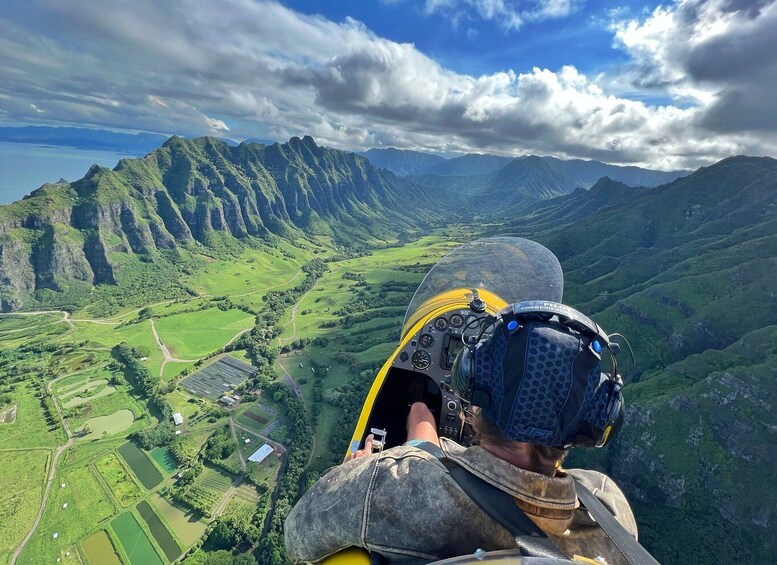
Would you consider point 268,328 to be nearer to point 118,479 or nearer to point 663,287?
point 118,479

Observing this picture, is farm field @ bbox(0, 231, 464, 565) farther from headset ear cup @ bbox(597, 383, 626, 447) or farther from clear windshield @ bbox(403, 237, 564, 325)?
headset ear cup @ bbox(597, 383, 626, 447)

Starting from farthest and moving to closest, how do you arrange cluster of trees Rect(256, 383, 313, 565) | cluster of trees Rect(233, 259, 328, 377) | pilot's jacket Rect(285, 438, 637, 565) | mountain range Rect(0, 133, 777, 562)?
cluster of trees Rect(233, 259, 328, 377)
mountain range Rect(0, 133, 777, 562)
cluster of trees Rect(256, 383, 313, 565)
pilot's jacket Rect(285, 438, 637, 565)

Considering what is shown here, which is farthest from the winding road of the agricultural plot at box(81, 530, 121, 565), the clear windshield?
the clear windshield

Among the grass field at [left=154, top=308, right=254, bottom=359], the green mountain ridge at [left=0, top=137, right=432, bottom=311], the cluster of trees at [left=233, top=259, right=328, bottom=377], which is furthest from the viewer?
the green mountain ridge at [left=0, top=137, right=432, bottom=311]

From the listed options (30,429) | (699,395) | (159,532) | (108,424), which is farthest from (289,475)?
(699,395)

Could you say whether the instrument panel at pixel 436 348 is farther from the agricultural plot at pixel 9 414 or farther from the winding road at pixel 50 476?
the agricultural plot at pixel 9 414

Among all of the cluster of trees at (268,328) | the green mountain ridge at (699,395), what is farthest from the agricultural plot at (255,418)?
the green mountain ridge at (699,395)

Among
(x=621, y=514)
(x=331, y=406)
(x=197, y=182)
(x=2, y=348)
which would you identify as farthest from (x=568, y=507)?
(x=197, y=182)
